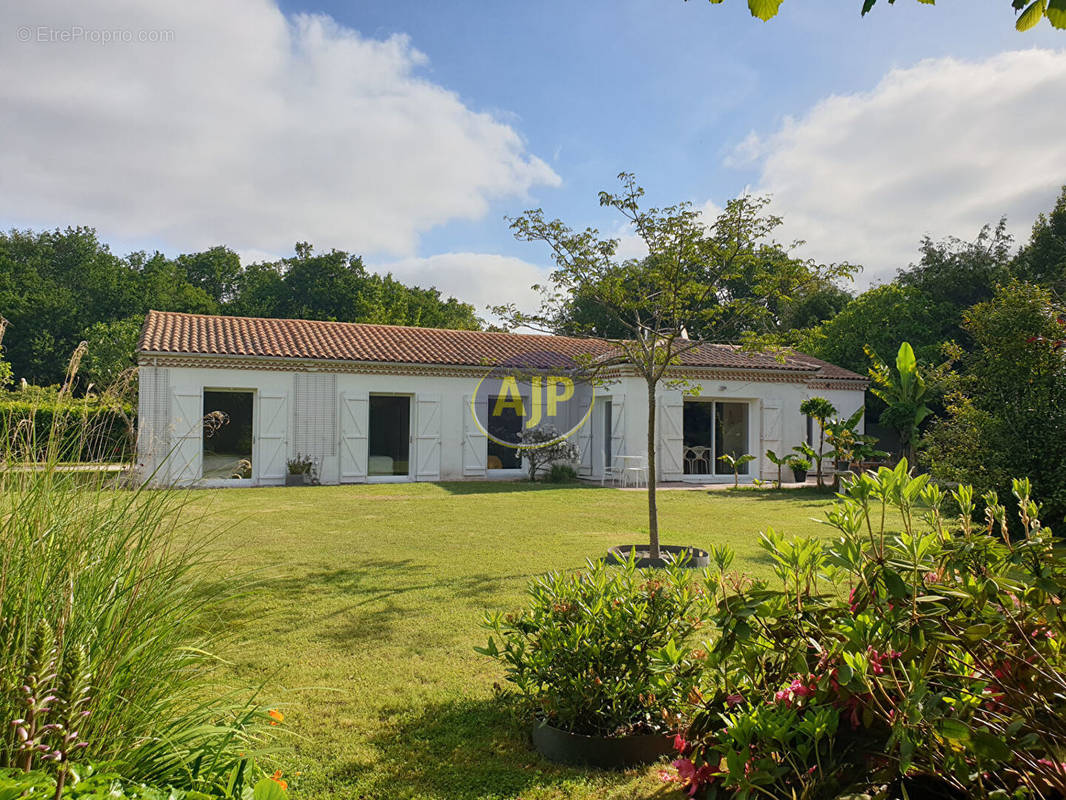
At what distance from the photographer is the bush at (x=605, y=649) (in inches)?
128

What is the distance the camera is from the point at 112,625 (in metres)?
2.17

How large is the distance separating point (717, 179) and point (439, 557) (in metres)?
6.16

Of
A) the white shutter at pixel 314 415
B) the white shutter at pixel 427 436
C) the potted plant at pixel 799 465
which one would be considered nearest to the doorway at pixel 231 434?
the white shutter at pixel 314 415

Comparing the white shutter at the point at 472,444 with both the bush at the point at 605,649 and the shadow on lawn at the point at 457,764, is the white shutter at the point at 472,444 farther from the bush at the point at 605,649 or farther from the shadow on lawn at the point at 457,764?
the bush at the point at 605,649

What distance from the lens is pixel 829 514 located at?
2.10 m

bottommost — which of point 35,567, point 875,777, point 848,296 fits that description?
point 875,777

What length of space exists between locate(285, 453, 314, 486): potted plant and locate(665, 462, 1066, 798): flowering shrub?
51.9 ft

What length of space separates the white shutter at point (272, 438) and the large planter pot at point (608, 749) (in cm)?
1473

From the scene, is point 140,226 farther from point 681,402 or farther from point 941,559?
point 941,559

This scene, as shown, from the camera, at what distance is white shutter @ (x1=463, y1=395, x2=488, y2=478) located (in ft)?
61.0

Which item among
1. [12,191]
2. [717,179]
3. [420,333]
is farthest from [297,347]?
[717,179]

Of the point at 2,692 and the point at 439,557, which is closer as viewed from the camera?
the point at 2,692

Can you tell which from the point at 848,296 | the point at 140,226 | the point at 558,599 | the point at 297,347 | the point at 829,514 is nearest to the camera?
the point at 829,514

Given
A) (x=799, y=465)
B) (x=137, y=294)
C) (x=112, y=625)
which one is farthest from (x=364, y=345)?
(x=137, y=294)
